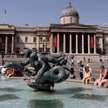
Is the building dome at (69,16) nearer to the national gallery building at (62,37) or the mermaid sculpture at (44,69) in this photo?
the national gallery building at (62,37)

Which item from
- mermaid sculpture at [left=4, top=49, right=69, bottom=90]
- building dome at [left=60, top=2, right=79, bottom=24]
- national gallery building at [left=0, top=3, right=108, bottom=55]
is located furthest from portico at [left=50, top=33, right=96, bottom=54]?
mermaid sculpture at [left=4, top=49, right=69, bottom=90]

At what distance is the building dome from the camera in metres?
94.4

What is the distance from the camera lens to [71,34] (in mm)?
86750

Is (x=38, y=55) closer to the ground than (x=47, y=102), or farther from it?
farther from it

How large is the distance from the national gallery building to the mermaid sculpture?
2660 inches

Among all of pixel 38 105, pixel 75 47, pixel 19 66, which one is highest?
pixel 75 47

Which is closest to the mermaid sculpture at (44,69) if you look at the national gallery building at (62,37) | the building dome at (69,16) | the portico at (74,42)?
the national gallery building at (62,37)

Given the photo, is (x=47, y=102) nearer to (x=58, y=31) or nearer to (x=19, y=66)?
(x=19, y=66)

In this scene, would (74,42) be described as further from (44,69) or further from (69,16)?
(44,69)

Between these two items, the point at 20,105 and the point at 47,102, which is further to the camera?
the point at 47,102

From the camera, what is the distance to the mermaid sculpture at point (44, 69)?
1526 centimetres

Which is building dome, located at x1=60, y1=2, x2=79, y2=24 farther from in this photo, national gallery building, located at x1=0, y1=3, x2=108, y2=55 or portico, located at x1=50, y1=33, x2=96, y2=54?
portico, located at x1=50, y1=33, x2=96, y2=54

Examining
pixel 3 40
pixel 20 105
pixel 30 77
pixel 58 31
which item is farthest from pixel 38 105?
pixel 3 40

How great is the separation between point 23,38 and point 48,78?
261 ft
